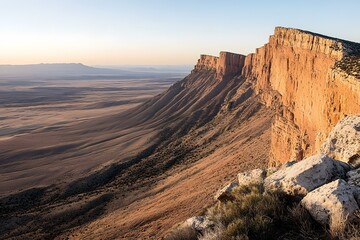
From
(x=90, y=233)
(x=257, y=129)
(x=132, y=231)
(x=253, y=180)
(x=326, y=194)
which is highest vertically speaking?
(x=326, y=194)

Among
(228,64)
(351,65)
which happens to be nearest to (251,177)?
(351,65)

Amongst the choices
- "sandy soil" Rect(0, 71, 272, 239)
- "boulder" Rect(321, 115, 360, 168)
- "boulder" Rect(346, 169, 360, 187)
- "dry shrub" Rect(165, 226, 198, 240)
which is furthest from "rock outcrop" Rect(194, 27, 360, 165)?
"dry shrub" Rect(165, 226, 198, 240)

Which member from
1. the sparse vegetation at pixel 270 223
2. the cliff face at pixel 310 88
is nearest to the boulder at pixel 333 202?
the sparse vegetation at pixel 270 223

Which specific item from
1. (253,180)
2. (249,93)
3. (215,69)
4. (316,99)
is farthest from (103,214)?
(215,69)

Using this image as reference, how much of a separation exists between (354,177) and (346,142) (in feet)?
8.03

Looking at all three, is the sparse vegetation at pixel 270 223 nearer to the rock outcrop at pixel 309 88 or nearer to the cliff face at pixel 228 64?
the rock outcrop at pixel 309 88

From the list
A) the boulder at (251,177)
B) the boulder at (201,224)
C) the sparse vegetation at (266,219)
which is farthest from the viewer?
the boulder at (251,177)

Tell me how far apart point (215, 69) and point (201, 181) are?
54325 mm

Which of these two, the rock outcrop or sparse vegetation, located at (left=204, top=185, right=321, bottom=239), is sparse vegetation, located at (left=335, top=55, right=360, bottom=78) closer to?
the rock outcrop

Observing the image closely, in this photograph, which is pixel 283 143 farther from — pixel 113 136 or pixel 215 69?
pixel 215 69

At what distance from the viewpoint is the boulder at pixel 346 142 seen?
8.08m

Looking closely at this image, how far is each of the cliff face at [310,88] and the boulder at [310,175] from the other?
19.6ft

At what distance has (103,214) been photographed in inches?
1121

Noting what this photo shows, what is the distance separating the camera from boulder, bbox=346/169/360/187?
6.25 m
